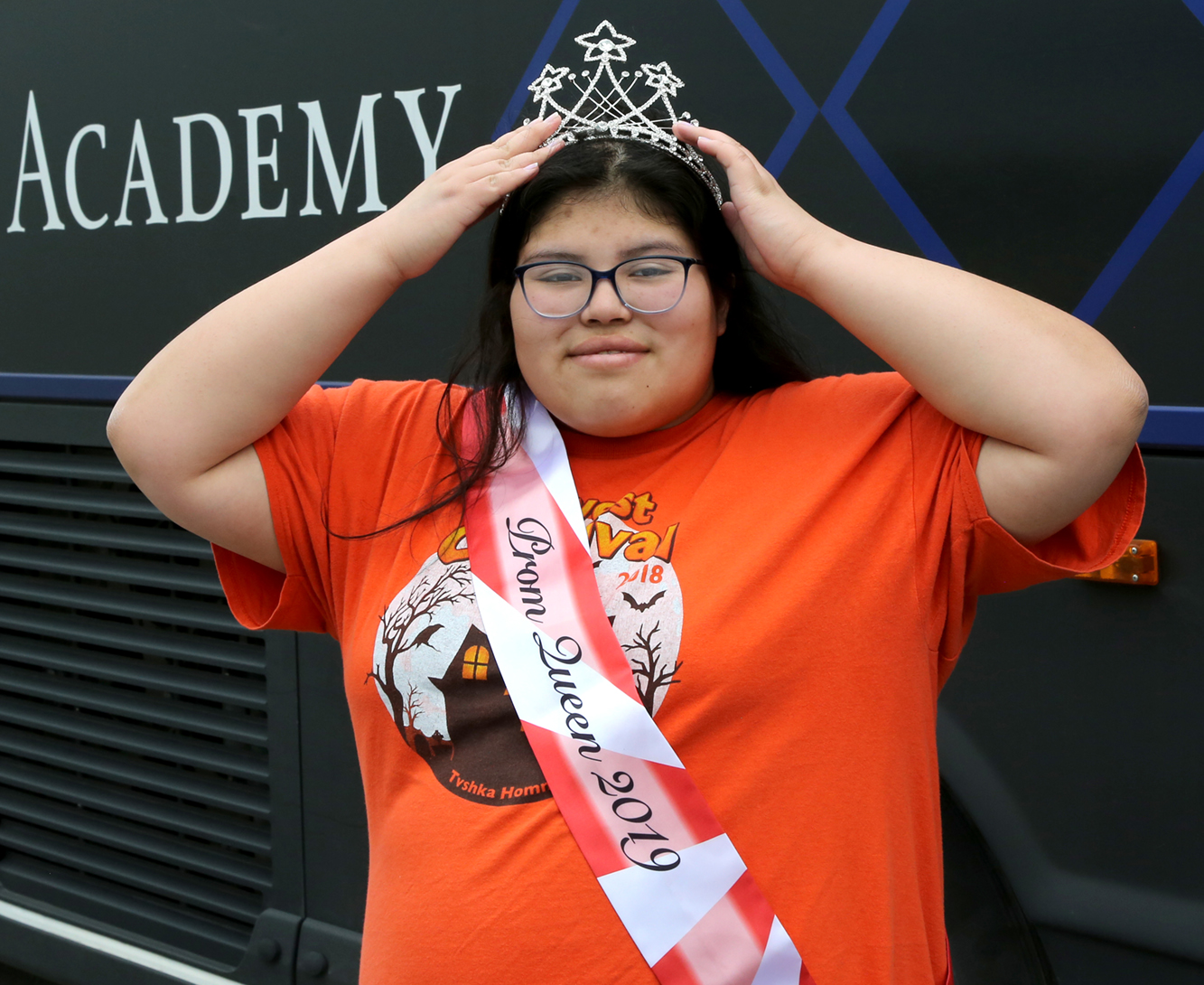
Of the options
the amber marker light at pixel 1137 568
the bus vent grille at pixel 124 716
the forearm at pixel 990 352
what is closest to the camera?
the forearm at pixel 990 352

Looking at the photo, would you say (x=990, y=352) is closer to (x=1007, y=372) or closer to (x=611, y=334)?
(x=1007, y=372)

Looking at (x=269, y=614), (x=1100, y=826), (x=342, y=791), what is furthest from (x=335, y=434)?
(x=1100, y=826)

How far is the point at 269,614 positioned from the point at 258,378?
13.5 inches

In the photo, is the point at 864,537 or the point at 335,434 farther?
the point at 335,434

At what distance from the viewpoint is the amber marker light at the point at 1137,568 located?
5.23 feet

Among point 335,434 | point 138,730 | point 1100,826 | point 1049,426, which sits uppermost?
point 335,434

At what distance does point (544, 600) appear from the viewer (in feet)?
4.36

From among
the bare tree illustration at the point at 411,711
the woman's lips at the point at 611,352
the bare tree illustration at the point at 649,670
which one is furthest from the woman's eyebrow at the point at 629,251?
the bare tree illustration at the point at 411,711

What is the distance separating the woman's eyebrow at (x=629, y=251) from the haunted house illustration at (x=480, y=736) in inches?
18.7

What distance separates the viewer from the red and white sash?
3.92 feet

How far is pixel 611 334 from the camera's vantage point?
1.33 m

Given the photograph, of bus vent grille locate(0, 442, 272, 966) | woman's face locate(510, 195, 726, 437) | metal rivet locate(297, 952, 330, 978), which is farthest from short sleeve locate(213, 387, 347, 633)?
metal rivet locate(297, 952, 330, 978)

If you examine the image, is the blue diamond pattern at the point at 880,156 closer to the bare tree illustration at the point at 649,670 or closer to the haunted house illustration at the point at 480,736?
the bare tree illustration at the point at 649,670

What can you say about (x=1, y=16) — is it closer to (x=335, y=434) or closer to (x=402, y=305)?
(x=402, y=305)
